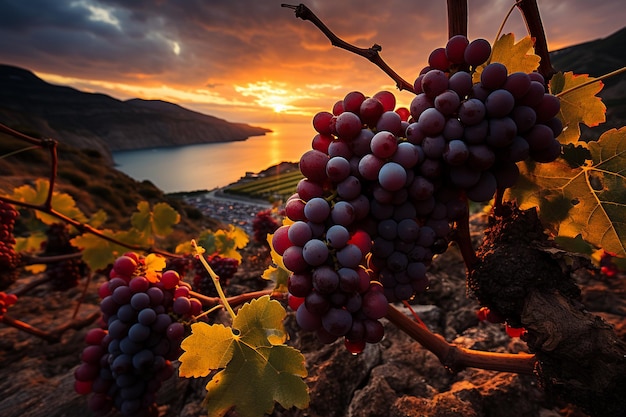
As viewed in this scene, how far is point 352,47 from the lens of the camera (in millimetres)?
958

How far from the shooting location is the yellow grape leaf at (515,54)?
85 cm

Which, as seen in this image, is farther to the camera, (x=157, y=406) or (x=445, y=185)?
(x=157, y=406)

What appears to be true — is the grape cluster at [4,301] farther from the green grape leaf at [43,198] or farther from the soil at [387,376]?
the green grape leaf at [43,198]

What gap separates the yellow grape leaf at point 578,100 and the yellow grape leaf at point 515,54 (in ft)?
0.50

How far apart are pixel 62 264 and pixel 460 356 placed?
2.72 metres

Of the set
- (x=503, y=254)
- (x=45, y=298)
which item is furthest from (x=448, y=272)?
(x=45, y=298)

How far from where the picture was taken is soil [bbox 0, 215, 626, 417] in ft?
4.01

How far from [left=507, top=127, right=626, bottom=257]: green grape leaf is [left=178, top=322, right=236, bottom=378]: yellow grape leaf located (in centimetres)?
102

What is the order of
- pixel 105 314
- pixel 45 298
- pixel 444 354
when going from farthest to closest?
pixel 45 298 → pixel 105 314 → pixel 444 354

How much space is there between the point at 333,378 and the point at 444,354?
51 cm

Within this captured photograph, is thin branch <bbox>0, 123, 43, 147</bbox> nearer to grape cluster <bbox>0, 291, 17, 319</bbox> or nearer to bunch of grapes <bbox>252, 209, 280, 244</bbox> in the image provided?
grape cluster <bbox>0, 291, 17, 319</bbox>

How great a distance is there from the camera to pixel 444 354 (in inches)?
44.9

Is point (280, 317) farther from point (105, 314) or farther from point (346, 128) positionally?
point (105, 314)

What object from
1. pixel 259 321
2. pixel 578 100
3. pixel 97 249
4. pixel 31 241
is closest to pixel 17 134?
pixel 97 249
